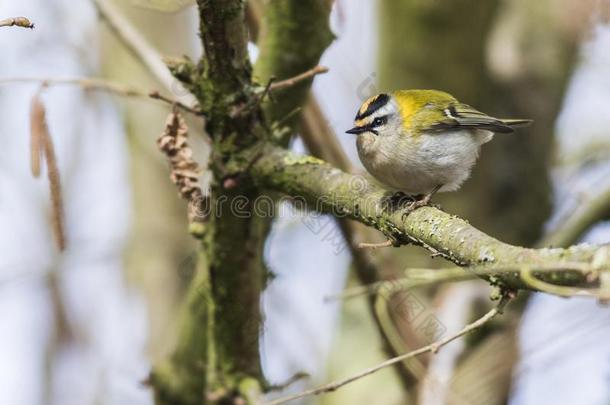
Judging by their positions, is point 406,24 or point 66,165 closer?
point 406,24

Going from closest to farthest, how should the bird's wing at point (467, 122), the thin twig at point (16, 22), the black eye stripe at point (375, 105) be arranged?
1. the thin twig at point (16, 22)
2. the bird's wing at point (467, 122)
3. the black eye stripe at point (375, 105)

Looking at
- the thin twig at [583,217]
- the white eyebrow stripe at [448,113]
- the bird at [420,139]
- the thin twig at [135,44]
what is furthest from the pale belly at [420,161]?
the thin twig at [583,217]

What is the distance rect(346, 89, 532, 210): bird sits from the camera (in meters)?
3.02

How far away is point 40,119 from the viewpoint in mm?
2541

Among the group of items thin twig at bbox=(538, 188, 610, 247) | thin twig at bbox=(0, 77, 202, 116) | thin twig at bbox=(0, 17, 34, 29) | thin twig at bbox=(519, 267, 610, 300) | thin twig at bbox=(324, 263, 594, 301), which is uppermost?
thin twig at bbox=(0, 17, 34, 29)

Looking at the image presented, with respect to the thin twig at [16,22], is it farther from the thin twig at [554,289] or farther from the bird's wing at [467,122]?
the bird's wing at [467,122]

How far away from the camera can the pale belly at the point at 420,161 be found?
301 centimetres

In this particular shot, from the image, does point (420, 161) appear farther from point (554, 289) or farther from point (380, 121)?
point (554, 289)

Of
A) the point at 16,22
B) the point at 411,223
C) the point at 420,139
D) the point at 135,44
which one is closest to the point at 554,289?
the point at 411,223

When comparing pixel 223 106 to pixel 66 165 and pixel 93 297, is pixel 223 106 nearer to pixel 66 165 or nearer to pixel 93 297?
pixel 66 165

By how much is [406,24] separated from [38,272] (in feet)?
10.0

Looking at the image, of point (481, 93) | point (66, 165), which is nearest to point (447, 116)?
point (481, 93)

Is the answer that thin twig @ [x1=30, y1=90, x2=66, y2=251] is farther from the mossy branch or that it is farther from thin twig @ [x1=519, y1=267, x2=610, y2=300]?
thin twig @ [x1=519, y1=267, x2=610, y2=300]

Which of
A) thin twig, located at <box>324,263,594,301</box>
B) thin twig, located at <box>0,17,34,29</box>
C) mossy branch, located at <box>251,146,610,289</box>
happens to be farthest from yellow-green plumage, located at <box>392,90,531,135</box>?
thin twig, located at <box>0,17,34,29</box>
